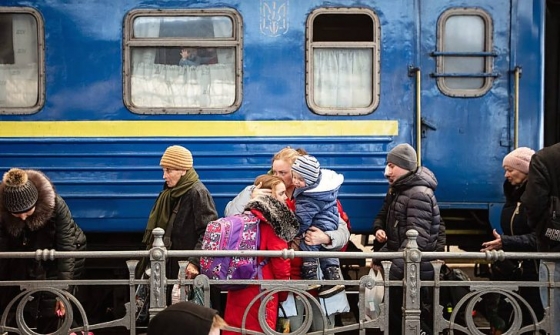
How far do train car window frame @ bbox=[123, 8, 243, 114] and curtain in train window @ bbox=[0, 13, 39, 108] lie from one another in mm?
857

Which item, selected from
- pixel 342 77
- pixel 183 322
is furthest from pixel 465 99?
pixel 183 322

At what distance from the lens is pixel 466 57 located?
22.9ft

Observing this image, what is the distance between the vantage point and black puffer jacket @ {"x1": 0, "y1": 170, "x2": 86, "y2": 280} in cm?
531

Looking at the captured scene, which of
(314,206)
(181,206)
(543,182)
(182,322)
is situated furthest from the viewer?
(181,206)

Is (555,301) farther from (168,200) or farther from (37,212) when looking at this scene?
(37,212)

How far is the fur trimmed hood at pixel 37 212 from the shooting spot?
529 cm

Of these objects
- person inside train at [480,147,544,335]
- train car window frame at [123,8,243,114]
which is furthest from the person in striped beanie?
train car window frame at [123,8,243,114]

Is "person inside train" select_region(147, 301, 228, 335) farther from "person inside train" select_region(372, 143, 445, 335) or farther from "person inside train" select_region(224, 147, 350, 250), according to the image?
"person inside train" select_region(372, 143, 445, 335)

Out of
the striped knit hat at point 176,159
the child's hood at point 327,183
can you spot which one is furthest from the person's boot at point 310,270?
the striped knit hat at point 176,159

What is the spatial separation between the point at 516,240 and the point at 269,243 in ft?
6.24

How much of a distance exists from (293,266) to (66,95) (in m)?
2.99

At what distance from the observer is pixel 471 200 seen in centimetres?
702

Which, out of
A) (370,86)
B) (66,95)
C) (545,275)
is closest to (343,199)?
(370,86)

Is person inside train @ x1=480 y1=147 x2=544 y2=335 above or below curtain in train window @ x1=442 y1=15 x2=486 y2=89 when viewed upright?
below
